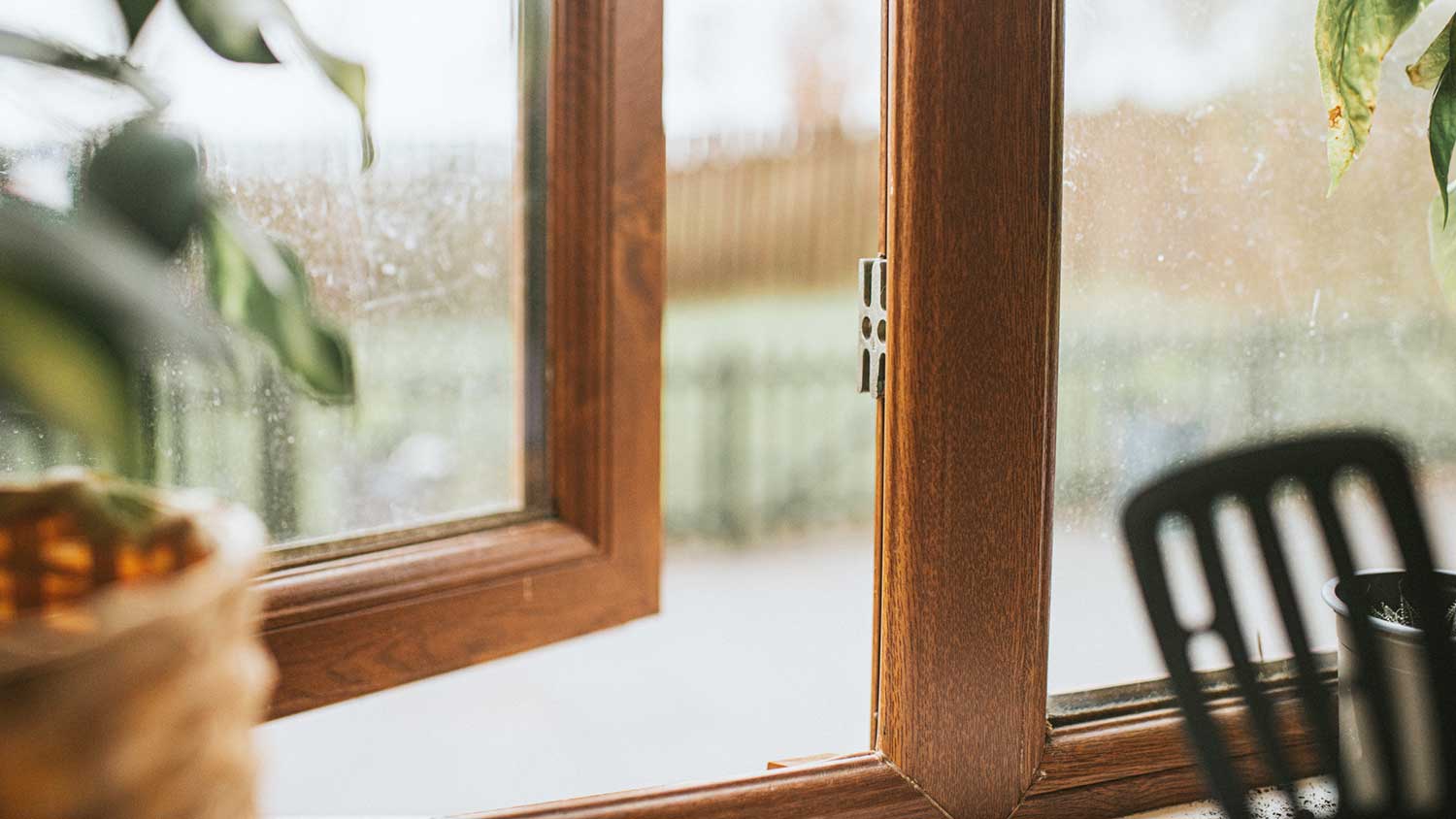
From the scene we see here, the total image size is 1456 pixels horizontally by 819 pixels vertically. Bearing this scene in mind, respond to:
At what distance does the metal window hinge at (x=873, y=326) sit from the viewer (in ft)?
2.34

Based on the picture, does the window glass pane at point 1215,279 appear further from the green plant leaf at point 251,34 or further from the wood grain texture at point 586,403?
the green plant leaf at point 251,34

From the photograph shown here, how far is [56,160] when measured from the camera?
21.9 inches

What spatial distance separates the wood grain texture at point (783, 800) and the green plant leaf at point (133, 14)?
46 cm

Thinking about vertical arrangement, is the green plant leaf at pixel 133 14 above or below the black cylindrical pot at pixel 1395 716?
above

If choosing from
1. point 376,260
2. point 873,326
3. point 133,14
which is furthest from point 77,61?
point 873,326

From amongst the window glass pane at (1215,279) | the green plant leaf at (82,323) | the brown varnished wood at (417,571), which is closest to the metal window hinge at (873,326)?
the window glass pane at (1215,279)

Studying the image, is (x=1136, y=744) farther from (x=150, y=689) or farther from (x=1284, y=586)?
(x=150, y=689)

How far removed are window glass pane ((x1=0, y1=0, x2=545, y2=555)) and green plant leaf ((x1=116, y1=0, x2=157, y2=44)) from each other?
24cm

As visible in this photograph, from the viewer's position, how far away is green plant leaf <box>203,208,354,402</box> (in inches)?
13.6

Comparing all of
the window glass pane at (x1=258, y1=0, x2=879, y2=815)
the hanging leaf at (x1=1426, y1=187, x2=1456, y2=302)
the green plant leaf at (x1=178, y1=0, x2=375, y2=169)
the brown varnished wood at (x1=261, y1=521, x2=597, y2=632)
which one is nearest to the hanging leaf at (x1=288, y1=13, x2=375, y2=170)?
the green plant leaf at (x1=178, y1=0, x2=375, y2=169)

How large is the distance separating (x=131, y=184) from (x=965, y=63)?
1.65ft

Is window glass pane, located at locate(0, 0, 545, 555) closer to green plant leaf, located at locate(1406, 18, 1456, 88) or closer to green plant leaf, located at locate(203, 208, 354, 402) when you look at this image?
green plant leaf, located at locate(203, 208, 354, 402)

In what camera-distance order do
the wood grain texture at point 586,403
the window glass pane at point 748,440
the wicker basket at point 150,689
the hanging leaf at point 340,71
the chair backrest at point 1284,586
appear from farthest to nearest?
the window glass pane at point 748,440
the wood grain texture at point 586,403
the chair backrest at point 1284,586
the hanging leaf at point 340,71
the wicker basket at point 150,689

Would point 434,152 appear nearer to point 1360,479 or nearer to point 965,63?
point 965,63
